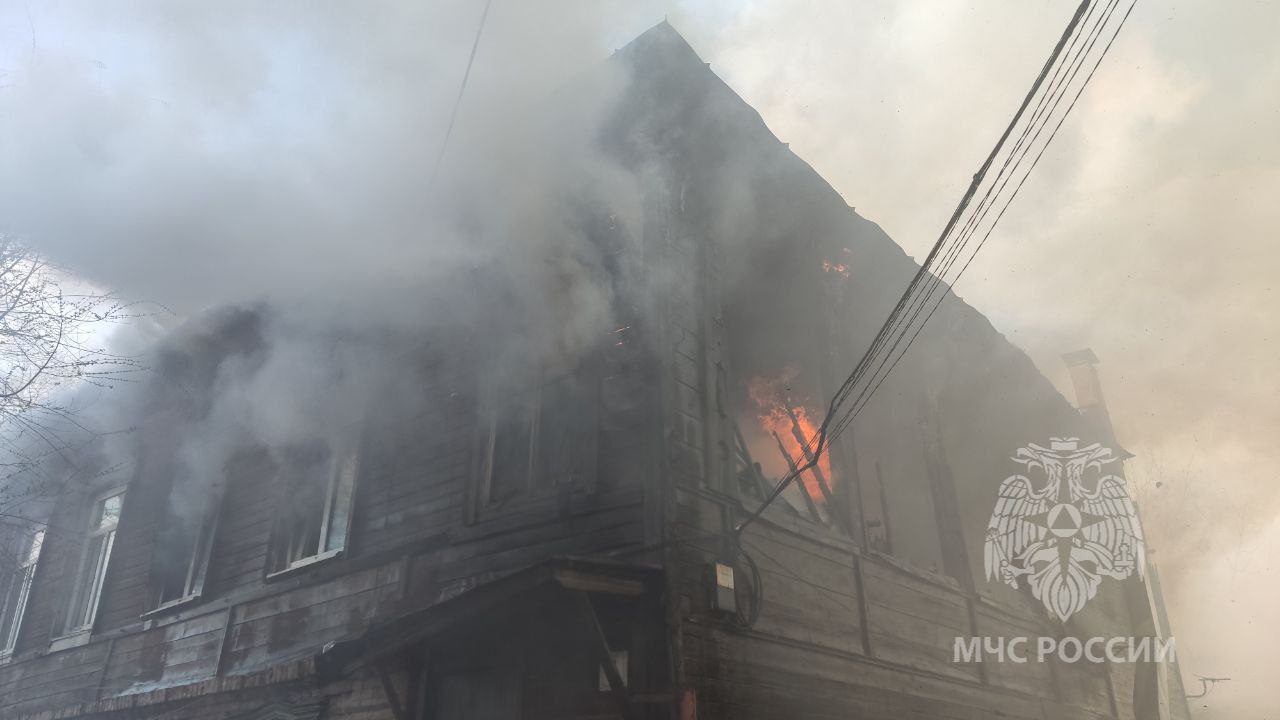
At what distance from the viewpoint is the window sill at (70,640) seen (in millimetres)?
10453

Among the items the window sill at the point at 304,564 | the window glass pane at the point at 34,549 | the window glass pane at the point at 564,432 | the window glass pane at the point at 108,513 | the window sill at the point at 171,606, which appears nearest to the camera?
the window glass pane at the point at 564,432

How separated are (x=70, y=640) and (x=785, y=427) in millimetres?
9652

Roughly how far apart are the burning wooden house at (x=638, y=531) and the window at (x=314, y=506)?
0.11 feet

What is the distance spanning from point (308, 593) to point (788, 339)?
549 centimetres

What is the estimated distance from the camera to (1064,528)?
1305cm

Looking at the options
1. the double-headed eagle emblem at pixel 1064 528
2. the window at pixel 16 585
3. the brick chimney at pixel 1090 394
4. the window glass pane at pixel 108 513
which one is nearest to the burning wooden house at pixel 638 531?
the window glass pane at pixel 108 513

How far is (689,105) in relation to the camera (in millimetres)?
7227

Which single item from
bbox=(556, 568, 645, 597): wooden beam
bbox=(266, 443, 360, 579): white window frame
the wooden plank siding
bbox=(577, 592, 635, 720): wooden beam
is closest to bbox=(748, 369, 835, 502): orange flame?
the wooden plank siding

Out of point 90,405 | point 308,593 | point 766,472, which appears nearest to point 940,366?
point 766,472

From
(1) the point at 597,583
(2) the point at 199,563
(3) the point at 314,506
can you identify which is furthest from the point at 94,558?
(1) the point at 597,583

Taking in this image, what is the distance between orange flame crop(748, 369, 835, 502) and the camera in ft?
25.7

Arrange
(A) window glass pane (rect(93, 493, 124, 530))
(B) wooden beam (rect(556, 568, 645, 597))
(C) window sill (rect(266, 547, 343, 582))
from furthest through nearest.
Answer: (A) window glass pane (rect(93, 493, 124, 530)) → (C) window sill (rect(266, 547, 343, 582)) → (B) wooden beam (rect(556, 568, 645, 597))

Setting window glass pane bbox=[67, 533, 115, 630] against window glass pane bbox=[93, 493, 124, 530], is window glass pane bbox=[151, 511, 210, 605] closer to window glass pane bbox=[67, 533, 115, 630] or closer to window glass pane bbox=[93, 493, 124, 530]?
window glass pane bbox=[67, 533, 115, 630]

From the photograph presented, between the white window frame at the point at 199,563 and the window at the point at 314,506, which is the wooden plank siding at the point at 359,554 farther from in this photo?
the window at the point at 314,506
